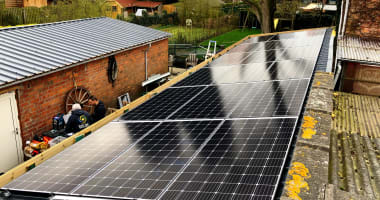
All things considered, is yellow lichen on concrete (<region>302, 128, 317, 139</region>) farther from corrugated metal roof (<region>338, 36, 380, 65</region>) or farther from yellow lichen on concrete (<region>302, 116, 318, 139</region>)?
corrugated metal roof (<region>338, 36, 380, 65</region>)

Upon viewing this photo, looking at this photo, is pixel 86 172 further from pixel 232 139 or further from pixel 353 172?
pixel 353 172

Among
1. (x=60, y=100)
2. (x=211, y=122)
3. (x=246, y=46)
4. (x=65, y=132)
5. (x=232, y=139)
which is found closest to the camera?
(x=232, y=139)

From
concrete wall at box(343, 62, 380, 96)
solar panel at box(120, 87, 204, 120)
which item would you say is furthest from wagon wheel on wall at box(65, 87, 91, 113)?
concrete wall at box(343, 62, 380, 96)

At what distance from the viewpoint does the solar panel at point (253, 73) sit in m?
8.91

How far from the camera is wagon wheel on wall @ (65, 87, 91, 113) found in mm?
11469

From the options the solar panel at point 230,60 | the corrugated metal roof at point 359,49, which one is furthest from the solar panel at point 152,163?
the corrugated metal roof at point 359,49

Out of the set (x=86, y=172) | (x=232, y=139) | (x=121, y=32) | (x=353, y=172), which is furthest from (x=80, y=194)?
(x=121, y=32)

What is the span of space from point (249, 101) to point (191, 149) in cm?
234

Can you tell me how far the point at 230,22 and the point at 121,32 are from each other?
25.4 metres

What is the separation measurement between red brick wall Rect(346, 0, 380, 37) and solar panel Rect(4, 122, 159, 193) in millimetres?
11601

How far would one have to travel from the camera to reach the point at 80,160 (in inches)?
203

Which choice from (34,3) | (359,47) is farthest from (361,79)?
(34,3)

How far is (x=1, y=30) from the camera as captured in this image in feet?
41.2

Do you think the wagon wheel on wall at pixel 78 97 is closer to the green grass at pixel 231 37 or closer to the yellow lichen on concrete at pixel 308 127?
the yellow lichen on concrete at pixel 308 127
